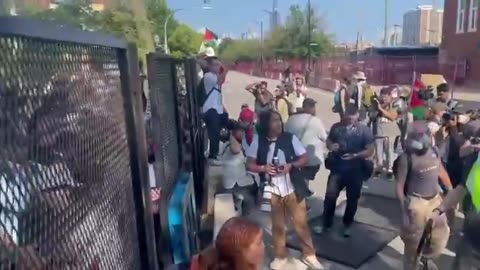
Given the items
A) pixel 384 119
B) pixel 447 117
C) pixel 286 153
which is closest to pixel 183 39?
pixel 384 119

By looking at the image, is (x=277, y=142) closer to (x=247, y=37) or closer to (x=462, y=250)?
(x=462, y=250)

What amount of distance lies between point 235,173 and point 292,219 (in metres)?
1.34

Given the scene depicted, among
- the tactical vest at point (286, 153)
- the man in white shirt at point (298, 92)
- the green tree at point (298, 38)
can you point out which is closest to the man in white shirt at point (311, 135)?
the tactical vest at point (286, 153)

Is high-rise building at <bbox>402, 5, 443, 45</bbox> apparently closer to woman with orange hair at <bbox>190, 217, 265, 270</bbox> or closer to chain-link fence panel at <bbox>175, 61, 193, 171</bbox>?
chain-link fence panel at <bbox>175, 61, 193, 171</bbox>

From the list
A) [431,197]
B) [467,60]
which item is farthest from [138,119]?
[467,60]

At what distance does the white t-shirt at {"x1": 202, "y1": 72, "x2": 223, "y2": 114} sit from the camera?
8773 millimetres

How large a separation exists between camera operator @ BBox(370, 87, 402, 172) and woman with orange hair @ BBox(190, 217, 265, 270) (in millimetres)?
6657

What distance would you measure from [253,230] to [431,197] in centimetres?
290

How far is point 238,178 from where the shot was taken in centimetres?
695

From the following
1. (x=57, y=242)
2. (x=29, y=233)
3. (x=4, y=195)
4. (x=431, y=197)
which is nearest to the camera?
(x=4, y=195)

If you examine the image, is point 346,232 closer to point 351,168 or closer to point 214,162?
point 351,168

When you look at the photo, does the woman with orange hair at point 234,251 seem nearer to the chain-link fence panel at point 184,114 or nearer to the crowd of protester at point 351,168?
the crowd of protester at point 351,168

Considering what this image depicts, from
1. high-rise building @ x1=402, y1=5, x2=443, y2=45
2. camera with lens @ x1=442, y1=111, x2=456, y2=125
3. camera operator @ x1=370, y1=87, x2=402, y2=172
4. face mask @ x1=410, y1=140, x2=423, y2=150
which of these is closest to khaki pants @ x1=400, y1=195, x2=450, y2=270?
face mask @ x1=410, y1=140, x2=423, y2=150

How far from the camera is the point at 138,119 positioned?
9.61ft
